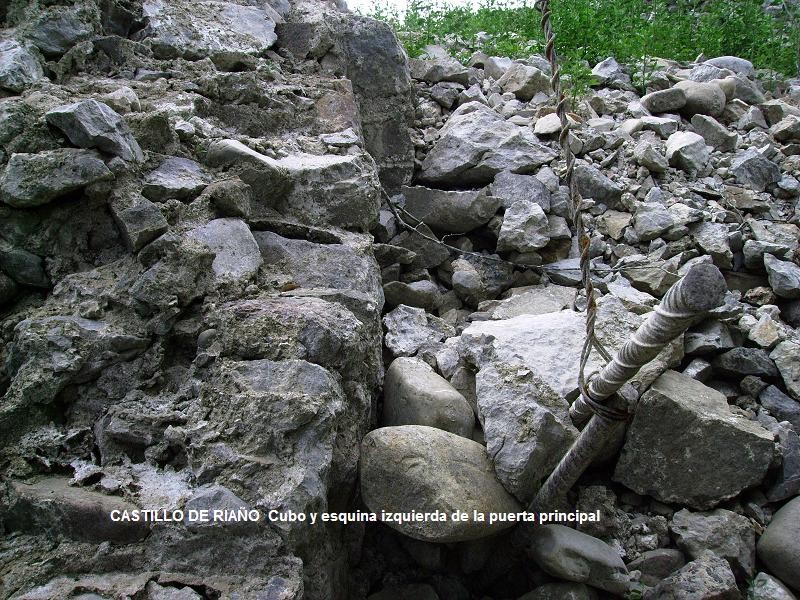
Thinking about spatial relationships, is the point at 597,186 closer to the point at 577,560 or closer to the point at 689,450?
the point at 689,450

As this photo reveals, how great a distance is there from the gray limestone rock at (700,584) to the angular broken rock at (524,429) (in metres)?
0.55

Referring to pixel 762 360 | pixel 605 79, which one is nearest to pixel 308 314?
pixel 762 360

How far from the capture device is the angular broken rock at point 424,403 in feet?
7.93

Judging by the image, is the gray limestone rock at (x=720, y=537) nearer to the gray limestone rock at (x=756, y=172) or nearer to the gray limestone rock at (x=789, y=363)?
the gray limestone rock at (x=789, y=363)

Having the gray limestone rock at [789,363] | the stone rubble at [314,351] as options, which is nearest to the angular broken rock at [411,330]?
the stone rubble at [314,351]

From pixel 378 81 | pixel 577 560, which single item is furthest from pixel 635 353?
pixel 378 81

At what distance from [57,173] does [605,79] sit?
14.3ft

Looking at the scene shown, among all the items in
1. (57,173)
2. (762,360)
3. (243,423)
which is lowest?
(762,360)

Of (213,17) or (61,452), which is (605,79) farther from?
(61,452)

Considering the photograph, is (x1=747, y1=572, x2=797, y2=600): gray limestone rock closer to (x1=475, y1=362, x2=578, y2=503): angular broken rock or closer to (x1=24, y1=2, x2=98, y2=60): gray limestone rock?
(x1=475, y1=362, x2=578, y2=503): angular broken rock

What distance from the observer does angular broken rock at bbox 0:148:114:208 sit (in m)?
2.20

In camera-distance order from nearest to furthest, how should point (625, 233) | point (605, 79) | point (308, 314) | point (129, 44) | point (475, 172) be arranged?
point (308, 314) < point (129, 44) < point (625, 233) < point (475, 172) < point (605, 79)

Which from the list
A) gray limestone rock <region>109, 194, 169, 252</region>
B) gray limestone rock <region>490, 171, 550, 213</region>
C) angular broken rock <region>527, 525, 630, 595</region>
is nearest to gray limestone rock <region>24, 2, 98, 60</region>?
gray limestone rock <region>109, 194, 169, 252</region>

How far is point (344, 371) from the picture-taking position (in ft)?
7.22
